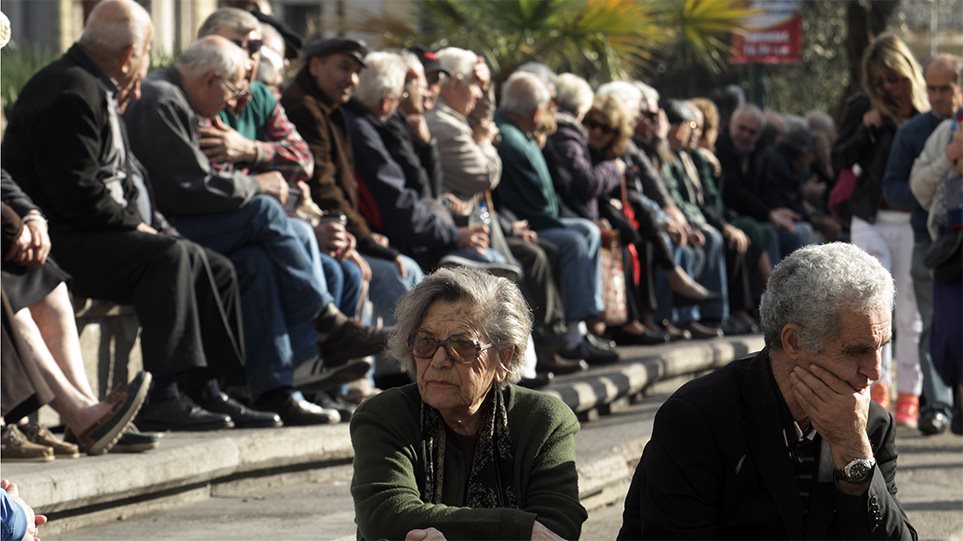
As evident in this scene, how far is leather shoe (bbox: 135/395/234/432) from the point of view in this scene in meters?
7.90

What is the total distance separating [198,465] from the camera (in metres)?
7.18

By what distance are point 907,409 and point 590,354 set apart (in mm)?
2239

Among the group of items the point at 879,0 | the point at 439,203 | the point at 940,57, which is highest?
the point at 940,57

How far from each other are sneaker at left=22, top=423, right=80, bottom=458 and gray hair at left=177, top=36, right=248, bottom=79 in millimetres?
2012

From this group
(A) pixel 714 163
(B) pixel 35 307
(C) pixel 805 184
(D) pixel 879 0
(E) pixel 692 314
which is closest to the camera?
(B) pixel 35 307

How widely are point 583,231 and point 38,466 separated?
6050 millimetres

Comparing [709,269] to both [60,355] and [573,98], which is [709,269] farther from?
[60,355]

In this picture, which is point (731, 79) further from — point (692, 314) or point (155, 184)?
point (155, 184)

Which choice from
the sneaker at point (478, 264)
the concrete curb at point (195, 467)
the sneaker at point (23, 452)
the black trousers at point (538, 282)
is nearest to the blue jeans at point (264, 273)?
the concrete curb at point (195, 467)

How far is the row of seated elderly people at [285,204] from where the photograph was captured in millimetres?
7742

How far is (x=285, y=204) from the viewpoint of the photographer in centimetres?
888

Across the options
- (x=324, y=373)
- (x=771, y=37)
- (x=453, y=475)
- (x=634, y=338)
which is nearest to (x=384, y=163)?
(x=324, y=373)

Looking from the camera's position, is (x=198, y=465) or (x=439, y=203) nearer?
(x=198, y=465)

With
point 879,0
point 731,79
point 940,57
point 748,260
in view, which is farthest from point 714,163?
point 731,79
